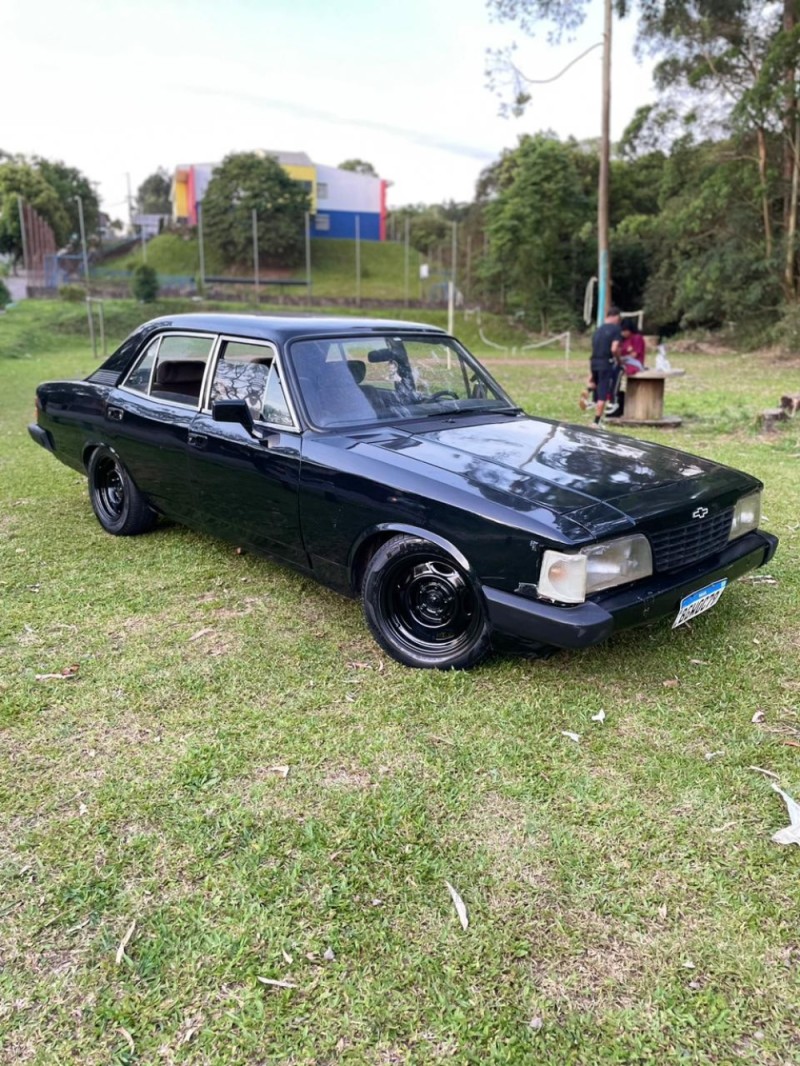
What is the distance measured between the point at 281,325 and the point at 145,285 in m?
34.7

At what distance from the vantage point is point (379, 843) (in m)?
2.48

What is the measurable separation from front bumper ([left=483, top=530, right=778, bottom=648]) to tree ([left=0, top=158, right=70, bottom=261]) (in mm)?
56613

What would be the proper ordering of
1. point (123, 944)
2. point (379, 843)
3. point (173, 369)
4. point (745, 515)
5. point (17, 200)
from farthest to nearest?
1. point (17, 200)
2. point (173, 369)
3. point (745, 515)
4. point (379, 843)
5. point (123, 944)

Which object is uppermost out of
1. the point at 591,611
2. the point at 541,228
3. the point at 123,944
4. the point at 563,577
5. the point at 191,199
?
the point at 191,199

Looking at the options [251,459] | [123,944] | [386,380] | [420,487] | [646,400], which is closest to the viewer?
[123,944]

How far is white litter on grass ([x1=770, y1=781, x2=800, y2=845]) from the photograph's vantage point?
8.16 ft

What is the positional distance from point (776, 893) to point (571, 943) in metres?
0.66

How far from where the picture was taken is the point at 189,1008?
6.30 ft

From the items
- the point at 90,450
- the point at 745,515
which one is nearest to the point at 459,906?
the point at 745,515

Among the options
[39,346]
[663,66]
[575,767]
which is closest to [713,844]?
[575,767]

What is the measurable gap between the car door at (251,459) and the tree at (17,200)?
179ft

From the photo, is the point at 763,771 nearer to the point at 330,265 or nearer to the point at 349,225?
the point at 330,265

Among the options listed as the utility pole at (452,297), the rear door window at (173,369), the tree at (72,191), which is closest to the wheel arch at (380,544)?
the rear door window at (173,369)

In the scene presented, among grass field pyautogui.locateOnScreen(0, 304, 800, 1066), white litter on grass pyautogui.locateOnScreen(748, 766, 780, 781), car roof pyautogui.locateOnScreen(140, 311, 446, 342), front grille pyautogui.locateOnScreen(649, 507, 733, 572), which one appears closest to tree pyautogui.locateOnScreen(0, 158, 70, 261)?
car roof pyautogui.locateOnScreen(140, 311, 446, 342)
